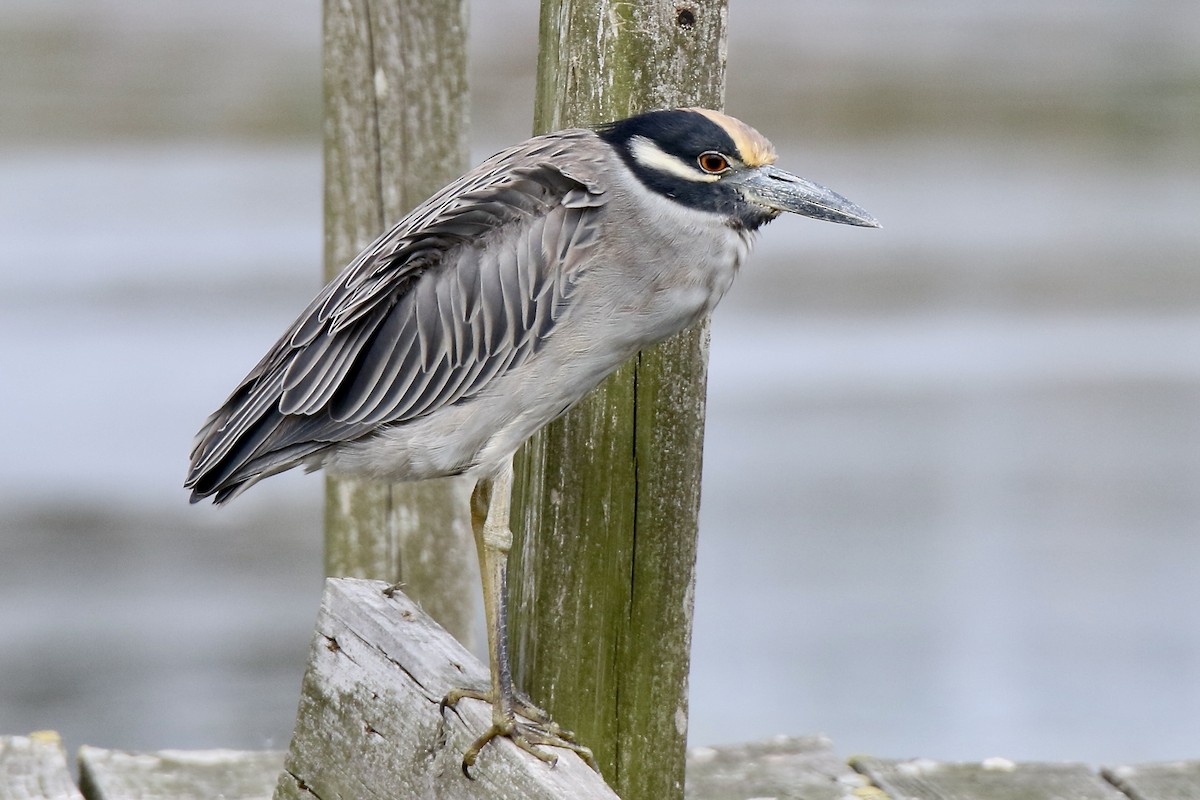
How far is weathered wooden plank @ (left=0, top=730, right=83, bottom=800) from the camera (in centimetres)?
364

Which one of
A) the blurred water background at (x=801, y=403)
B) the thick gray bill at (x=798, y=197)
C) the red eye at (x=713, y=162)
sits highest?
the red eye at (x=713, y=162)

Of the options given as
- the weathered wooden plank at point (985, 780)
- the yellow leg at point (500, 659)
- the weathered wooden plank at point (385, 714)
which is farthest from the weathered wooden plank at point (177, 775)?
the weathered wooden plank at point (985, 780)

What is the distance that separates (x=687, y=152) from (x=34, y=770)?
7.12 ft

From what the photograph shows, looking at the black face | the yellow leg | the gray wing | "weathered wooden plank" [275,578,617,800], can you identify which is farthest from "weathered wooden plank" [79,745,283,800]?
the black face

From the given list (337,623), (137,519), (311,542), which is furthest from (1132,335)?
(337,623)

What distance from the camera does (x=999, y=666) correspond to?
6918mm

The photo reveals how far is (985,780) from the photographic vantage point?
3920mm

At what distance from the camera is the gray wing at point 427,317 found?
10.4 feet

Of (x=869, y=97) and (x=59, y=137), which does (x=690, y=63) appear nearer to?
(x=59, y=137)

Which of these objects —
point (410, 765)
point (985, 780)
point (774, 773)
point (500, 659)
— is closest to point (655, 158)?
point (500, 659)

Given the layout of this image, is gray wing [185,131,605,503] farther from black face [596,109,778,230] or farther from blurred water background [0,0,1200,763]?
blurred water background [0,0,1200,763]

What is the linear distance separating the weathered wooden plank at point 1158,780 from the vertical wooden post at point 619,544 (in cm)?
130

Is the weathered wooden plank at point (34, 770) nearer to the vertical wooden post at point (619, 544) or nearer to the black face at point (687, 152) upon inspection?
the vertical wooden post at point (619, 544)

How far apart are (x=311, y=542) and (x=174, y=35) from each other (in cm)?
1078
